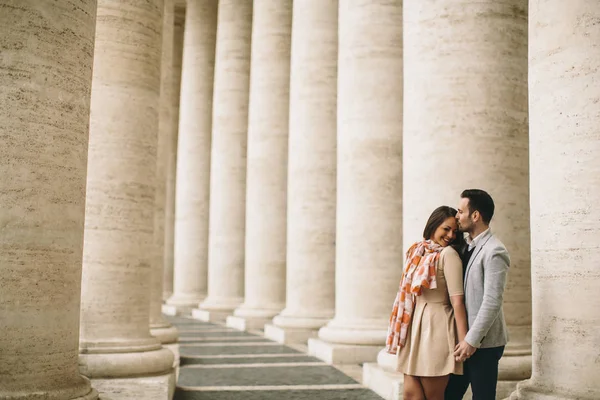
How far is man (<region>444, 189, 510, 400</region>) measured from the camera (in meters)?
19.5

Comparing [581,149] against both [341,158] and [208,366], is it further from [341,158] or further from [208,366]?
[208,366]

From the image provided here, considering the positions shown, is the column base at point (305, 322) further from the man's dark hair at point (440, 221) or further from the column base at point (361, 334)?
the man's dark hair at point (440, 221)

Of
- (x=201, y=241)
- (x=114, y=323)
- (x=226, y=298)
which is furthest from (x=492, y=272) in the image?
(x=201, y=241)

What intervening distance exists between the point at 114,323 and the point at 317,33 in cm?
3870

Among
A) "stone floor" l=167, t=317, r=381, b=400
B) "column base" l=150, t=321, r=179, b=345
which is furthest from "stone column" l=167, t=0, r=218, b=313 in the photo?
"column base" l=150, t=321, r=179, b=345

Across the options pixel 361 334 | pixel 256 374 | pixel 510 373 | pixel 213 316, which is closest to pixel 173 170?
pixel 213 316

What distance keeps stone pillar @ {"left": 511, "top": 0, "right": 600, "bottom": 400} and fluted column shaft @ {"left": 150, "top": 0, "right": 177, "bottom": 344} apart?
95.7 ft

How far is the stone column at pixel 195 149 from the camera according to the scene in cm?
10988

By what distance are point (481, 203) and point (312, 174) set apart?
44.4 meters

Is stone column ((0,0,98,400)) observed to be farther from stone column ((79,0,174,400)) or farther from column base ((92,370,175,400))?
stone column ((79,0,174,400))

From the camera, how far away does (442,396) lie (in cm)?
2050

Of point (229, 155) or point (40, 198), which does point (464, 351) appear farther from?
point (229, 155)

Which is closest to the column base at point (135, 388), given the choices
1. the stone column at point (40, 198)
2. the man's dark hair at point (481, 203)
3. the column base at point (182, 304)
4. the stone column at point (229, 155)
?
the stone column at point (40, 198)

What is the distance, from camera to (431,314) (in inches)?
813
